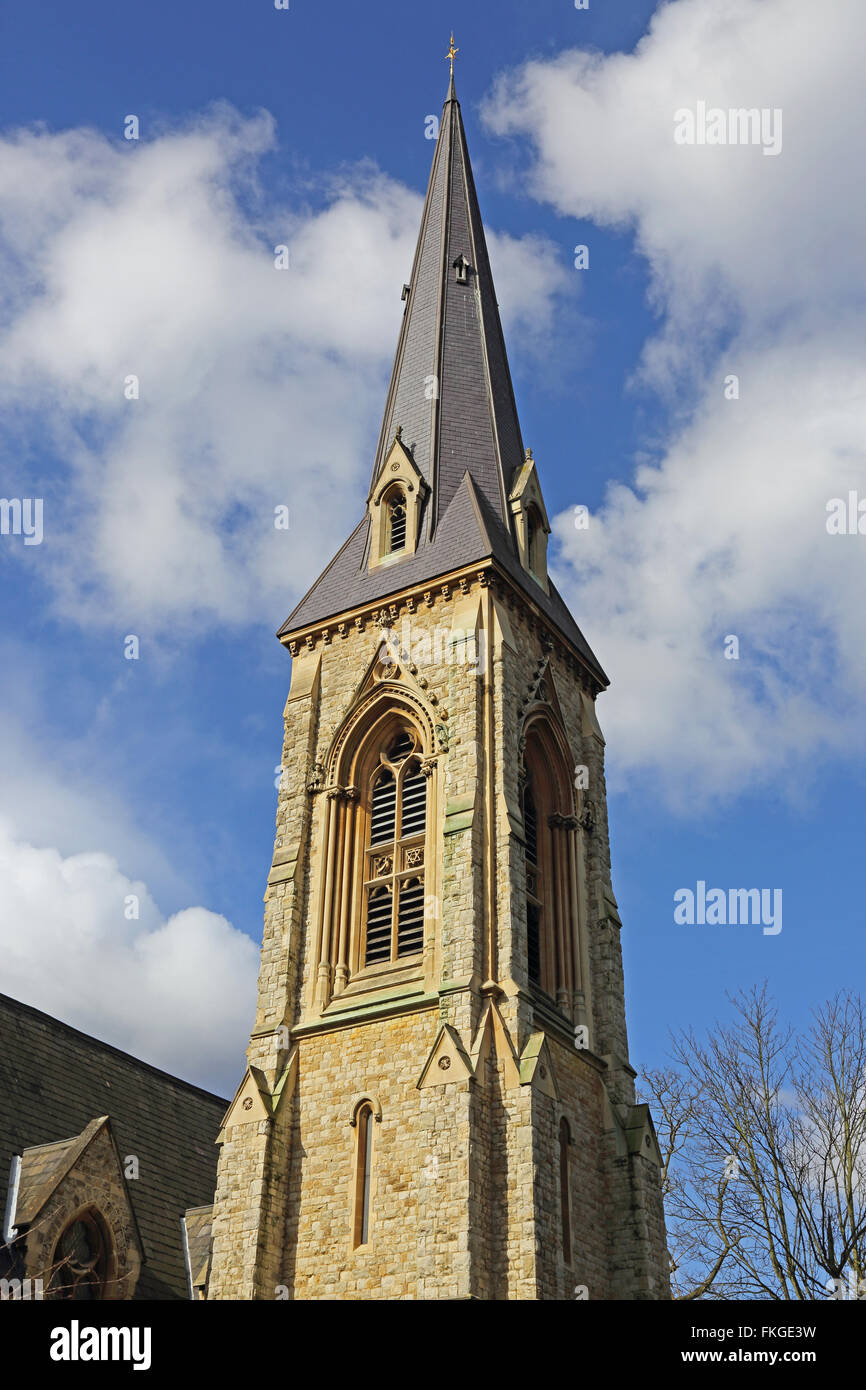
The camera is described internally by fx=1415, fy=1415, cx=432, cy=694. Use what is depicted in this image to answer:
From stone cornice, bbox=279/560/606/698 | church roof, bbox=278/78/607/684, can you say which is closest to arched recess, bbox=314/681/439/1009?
stone cornice, bbox=279/560/606/698

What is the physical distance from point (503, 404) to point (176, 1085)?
15.5 meters

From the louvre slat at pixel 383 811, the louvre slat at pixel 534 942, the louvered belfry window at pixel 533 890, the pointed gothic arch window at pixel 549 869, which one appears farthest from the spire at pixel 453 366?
the louvre slat at pixel 534 942

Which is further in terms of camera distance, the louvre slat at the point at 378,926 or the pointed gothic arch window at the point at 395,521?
the pointed gothic arch window at the point at 395,521

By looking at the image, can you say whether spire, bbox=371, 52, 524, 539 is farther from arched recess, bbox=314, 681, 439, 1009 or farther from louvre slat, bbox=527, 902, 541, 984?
louvre slat, bbox=527, 902, 541, 984

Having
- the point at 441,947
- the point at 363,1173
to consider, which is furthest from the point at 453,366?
the point at 363,1173

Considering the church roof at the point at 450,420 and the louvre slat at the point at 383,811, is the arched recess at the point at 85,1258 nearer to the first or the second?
the louvre slat at the point at 383,811

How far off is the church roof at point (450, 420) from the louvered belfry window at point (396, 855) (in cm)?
339

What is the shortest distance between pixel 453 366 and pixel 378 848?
11.7 meters

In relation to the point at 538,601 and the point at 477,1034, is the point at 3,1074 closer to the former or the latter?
the point at 477,1034

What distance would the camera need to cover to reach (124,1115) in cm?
2539

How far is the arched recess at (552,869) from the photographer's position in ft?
76.4

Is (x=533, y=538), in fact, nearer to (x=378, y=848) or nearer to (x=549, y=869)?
(x=549, y=869)

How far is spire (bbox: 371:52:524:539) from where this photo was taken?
1105 inches

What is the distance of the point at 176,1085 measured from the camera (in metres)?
27.9
